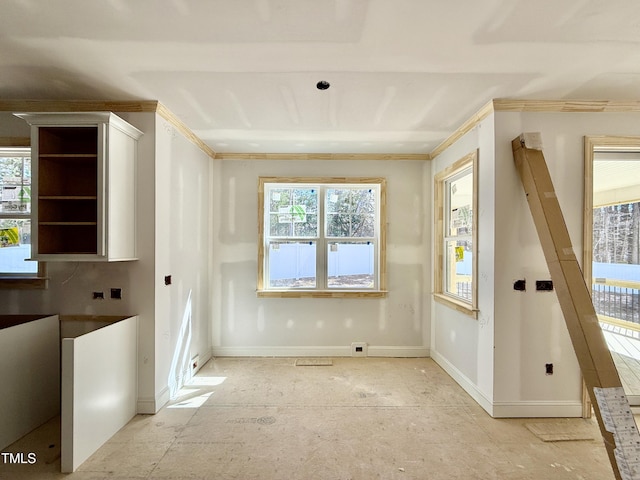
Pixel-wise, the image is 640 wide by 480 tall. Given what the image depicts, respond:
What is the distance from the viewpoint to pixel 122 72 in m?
2.21

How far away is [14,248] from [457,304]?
420 cm

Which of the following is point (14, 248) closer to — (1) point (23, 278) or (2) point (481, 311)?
(1) point (23, 278)

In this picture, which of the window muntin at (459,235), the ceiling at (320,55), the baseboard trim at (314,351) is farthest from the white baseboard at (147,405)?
the window muntin at (459,235)

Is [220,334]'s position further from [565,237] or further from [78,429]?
[565,237]

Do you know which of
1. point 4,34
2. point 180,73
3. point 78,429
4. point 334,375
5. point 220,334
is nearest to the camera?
point 4,34

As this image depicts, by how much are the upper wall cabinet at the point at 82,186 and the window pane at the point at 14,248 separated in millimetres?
532

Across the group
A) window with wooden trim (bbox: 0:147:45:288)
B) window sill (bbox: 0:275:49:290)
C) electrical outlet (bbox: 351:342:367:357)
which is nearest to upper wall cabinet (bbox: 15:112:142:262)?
window sill (bbox: 0:275:49:290)

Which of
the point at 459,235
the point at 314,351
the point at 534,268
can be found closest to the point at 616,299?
the point at 534,268

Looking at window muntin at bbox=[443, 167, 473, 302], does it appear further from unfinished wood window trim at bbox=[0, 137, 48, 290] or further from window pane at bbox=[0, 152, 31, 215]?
window pane at bbox=[0, 152, 31, 215]

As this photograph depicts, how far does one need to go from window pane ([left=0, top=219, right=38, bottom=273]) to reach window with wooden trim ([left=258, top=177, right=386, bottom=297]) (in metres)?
2.33

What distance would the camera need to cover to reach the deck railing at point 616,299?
271 centimetres

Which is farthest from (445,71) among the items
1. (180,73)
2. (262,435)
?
(262,435)

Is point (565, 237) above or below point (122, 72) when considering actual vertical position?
below

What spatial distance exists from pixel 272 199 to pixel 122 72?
2.20 meters
